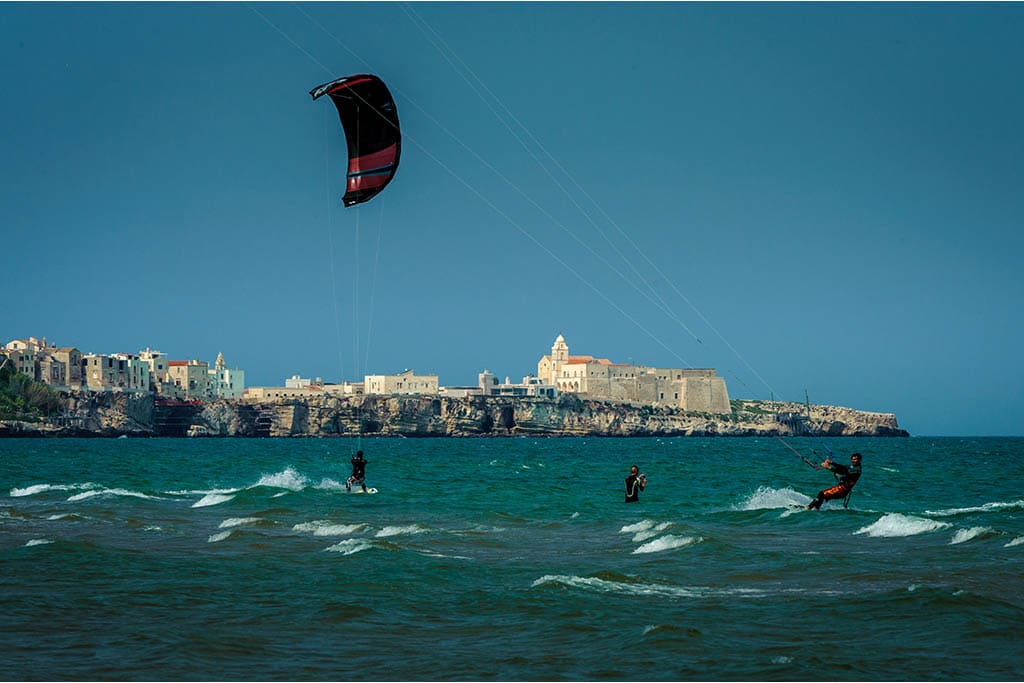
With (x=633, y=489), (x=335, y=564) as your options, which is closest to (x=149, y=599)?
(x=335, y=564)

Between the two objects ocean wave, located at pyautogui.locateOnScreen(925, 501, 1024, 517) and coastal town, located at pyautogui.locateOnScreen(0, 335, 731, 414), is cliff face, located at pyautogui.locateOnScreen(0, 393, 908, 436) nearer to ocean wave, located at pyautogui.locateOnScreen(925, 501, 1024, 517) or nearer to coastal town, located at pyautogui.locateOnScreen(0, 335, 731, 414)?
coastal town, located at pyautogui.locateOnScreen(0, 335, 731, 414)

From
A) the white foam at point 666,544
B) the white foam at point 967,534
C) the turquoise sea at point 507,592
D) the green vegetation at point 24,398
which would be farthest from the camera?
the green vegetation at point 24,398

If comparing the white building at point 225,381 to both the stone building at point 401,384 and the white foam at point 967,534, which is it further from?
the white foam at point 967,534

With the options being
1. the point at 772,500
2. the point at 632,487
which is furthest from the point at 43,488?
the point at 772,500

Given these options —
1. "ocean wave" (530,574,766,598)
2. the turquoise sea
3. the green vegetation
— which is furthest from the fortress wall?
"ocean wave" (530,574,766,598)

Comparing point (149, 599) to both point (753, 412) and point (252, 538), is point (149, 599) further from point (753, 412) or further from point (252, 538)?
point (753, 412)

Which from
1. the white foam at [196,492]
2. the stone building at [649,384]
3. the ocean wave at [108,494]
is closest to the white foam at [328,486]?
the white foam at [196,492]
